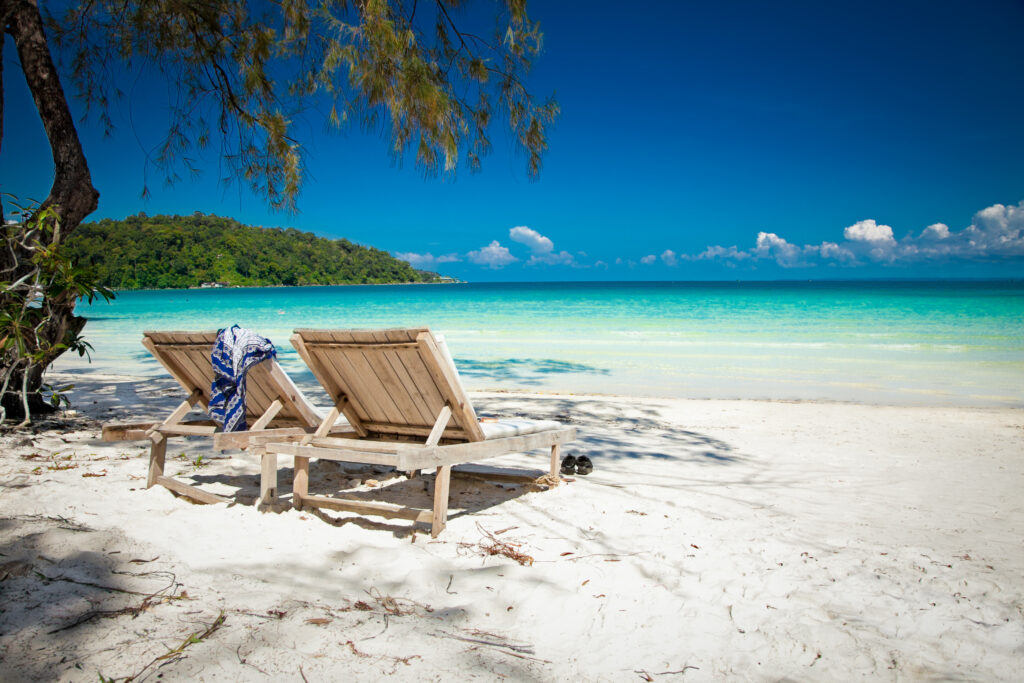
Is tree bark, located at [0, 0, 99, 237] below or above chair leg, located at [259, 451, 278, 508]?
above

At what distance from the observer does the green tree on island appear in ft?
15.8

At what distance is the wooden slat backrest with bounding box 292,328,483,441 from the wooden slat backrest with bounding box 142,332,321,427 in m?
0.24

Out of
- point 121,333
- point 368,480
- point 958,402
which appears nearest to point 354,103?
point 368,480

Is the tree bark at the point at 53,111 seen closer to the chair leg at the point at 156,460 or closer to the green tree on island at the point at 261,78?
the green tree on island at the point at 261,78

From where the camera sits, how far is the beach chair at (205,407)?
3344 millimetres

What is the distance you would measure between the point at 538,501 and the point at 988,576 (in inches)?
77.3

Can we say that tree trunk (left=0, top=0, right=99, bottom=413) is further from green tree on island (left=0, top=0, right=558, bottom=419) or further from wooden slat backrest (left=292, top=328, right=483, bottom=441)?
wooden slat backrest (left=292, top=328, right=483, bottom=441)

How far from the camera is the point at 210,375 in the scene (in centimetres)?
355

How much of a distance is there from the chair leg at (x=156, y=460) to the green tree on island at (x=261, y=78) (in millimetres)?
1580

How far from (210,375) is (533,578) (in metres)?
2.10

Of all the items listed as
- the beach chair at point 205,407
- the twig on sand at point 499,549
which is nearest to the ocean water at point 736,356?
the beach chair at point 205,407

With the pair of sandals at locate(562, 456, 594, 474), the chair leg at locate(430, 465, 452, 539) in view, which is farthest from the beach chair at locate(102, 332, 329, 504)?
the pair of sandals at locate(562, 456, 594, 474)

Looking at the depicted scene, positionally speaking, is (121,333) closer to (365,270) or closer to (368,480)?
(368,480)

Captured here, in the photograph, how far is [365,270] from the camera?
227 feet
